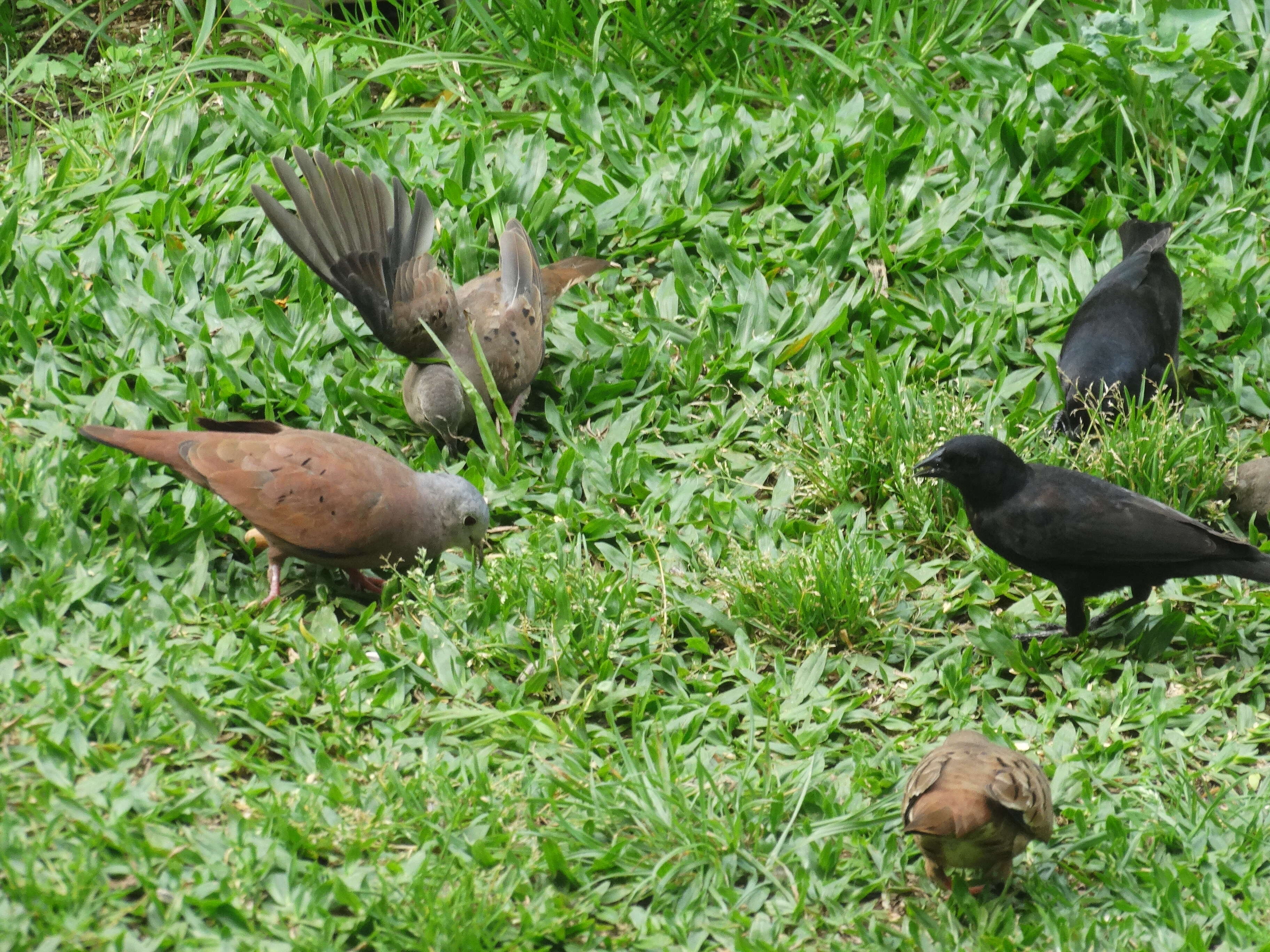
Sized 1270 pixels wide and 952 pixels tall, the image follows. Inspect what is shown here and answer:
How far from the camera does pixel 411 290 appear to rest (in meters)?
5.80

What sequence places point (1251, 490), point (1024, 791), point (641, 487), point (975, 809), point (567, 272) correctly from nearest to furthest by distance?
point (975, 809) → point (1024, 791) → point (1251, 490) → point (641, 487) → point (567, 272)

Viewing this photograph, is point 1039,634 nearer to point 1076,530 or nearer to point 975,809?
point 1076,530

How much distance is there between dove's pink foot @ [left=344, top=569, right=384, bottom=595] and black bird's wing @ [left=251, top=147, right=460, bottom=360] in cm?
120

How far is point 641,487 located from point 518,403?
79 centimetres

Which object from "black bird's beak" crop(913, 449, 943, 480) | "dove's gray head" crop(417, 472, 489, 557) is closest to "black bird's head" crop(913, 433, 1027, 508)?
"black bird's beak" crop(913, 449, 943, 480)

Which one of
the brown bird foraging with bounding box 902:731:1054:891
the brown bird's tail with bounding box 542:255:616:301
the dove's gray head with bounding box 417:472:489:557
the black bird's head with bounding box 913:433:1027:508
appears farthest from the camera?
the brown bird's tail with bounding box 542:255:616:301

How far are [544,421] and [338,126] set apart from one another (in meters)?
2.41

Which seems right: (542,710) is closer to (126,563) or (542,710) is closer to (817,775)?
(817,775)

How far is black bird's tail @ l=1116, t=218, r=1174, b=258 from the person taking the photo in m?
6.11

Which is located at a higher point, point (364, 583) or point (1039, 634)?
point (1039, 634)

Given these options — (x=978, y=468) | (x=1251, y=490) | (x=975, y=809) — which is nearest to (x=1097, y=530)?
(x=978, y=468)

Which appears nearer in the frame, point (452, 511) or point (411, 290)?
point (452, 511)

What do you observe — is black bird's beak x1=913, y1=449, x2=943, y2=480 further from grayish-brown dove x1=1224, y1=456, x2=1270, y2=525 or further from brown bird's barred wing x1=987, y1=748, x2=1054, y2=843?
grayish-brown dove x1=1224, y1=456, x2=1270, y2=525

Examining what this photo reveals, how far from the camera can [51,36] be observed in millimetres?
7879
